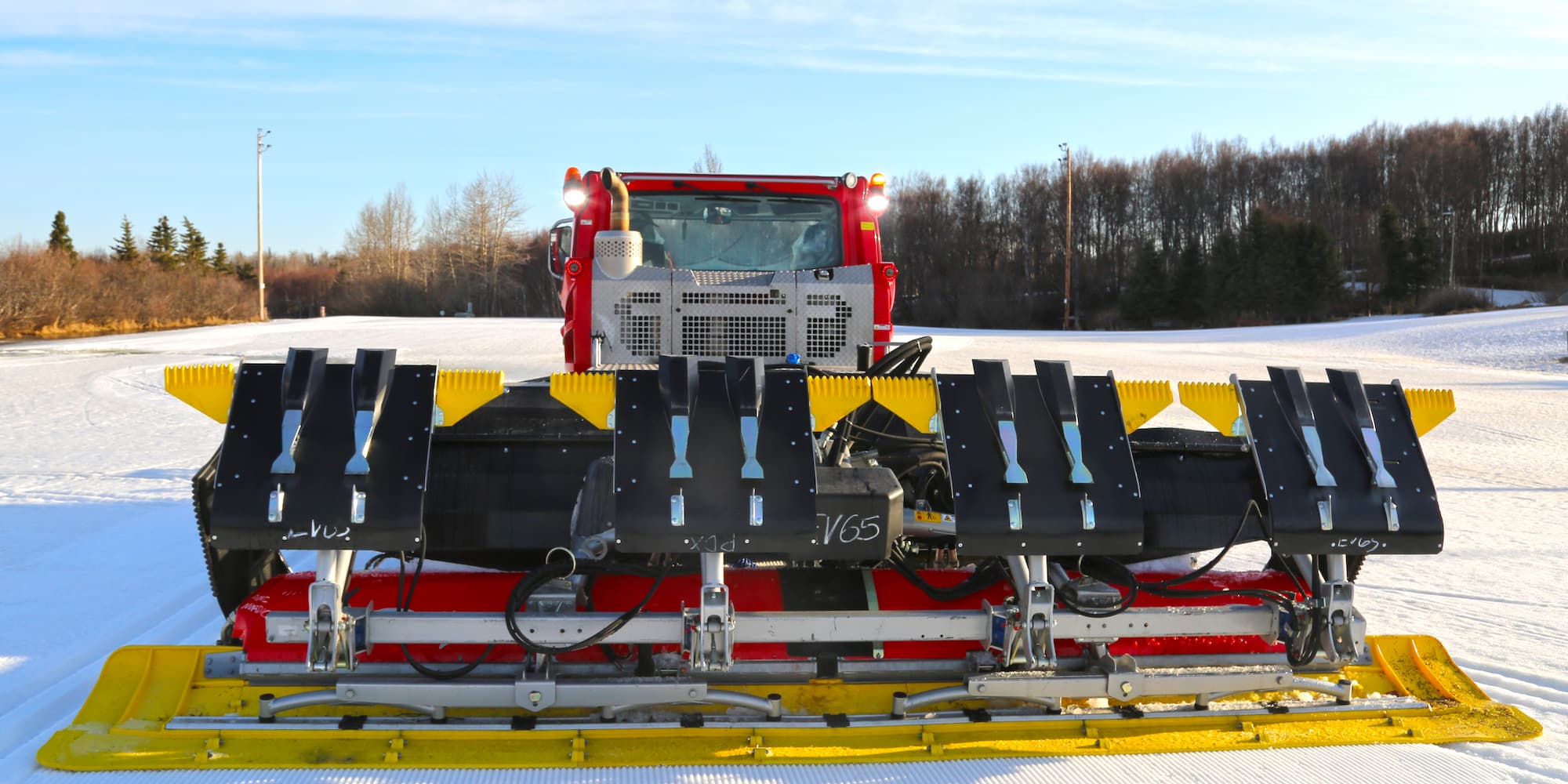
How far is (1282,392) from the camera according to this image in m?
3.36

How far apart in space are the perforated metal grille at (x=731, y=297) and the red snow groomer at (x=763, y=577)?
157cm

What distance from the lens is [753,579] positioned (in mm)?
3605

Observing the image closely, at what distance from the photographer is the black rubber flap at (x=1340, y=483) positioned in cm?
315

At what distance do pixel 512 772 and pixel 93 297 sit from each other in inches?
1415

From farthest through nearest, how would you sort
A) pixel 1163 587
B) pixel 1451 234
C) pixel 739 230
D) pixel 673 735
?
1. pixel 1451 234
2. pixel 739 230
3. pixel 1163 587
4. pixel 673 735

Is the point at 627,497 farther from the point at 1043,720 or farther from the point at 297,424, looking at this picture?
the point at 1043,720

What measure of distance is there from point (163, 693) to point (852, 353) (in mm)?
3268

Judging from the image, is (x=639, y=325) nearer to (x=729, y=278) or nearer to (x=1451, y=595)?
(x=729, y=278)

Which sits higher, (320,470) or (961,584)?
(320,470)

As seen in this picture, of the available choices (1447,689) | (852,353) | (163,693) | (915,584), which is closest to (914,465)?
(915,584)

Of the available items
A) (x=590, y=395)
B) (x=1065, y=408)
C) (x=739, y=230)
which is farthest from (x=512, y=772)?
(x=739, y=230)

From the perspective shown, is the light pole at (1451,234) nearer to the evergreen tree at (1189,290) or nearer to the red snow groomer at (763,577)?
the evergreen tree at (1189,290)

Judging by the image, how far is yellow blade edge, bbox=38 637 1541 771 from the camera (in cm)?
302

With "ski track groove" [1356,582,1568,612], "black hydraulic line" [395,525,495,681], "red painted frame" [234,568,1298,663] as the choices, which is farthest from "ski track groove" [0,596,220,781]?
"ski track groove" [1356,582,1568,612]
